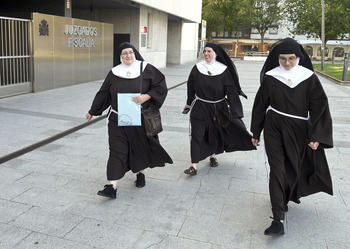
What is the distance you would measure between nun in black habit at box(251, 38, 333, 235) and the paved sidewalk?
1.19ft

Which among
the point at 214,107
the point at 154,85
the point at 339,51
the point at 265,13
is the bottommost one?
the point at 214,107

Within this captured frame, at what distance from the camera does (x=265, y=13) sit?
46969mm

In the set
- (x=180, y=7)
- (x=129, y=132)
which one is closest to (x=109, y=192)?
(x=129, y=132)

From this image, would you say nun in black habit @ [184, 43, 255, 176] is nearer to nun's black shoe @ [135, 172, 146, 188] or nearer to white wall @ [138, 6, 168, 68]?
nun's black shoe @ [135, 172, 146, 188]

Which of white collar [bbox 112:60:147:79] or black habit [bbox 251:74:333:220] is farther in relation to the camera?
white collar [bbox 112:60:147:79]

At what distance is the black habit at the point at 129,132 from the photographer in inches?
159

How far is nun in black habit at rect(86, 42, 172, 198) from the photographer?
4.03 metres

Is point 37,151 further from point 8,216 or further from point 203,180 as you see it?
point 203,180

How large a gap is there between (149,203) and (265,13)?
154ft

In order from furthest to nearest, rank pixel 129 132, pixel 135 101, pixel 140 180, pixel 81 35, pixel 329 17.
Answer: pixel 329 17 < pixel 81 35 < pixel 140 180 < pixel 129 132 < pixel 135 101

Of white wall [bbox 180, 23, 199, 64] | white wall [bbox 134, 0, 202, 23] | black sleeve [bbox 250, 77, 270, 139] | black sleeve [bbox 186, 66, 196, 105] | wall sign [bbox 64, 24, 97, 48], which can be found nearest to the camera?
black sleeve [bbox 250, 77, 270, 139]

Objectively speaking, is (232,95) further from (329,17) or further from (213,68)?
(329,17)

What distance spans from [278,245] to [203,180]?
65.0 inches

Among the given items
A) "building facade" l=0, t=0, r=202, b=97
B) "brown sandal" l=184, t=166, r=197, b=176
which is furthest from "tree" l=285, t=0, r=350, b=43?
"brown sandal" l=184, t=166, r=197, b=176
